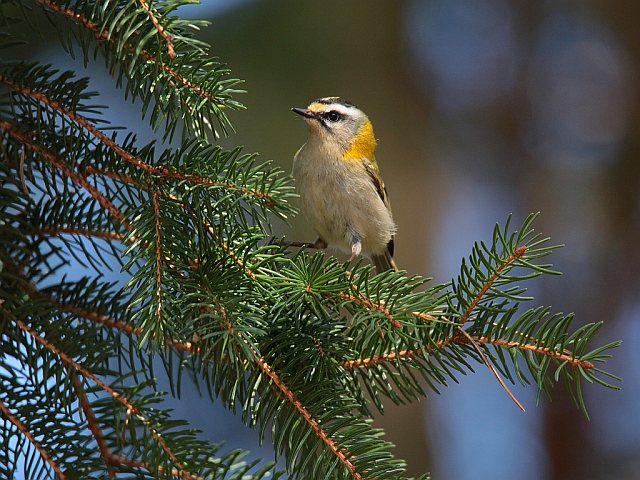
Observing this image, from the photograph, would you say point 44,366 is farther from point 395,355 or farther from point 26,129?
point 395,355

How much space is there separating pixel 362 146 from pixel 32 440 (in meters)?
2.05

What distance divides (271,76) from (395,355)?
273 centimetres

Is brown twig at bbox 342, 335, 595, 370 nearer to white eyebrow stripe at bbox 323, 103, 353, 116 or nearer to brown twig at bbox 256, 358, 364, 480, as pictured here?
brown twig at bbox 256, 358, 364, 480

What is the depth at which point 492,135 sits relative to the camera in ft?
16.2

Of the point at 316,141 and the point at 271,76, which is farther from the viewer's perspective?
the point at 271,76

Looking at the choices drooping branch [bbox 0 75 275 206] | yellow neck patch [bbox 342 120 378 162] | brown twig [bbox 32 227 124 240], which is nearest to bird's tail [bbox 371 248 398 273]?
yellow neck patch [bbox 342 120 378 162]

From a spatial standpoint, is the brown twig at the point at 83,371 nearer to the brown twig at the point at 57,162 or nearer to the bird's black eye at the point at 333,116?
the brown twig at the point at 57,162

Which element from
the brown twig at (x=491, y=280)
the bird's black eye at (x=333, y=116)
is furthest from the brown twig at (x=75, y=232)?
the bird's black eye at (x=333, y=116)

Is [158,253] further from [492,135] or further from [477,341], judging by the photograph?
[492,135]

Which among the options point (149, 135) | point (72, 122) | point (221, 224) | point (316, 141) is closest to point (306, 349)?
point (221, 224)

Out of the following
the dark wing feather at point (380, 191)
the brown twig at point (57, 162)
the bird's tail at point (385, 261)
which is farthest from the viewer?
the bird's tail at point (385, 261)

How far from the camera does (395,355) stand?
126cm

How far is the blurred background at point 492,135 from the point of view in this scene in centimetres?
386

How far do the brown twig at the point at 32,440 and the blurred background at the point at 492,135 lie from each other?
266cm
